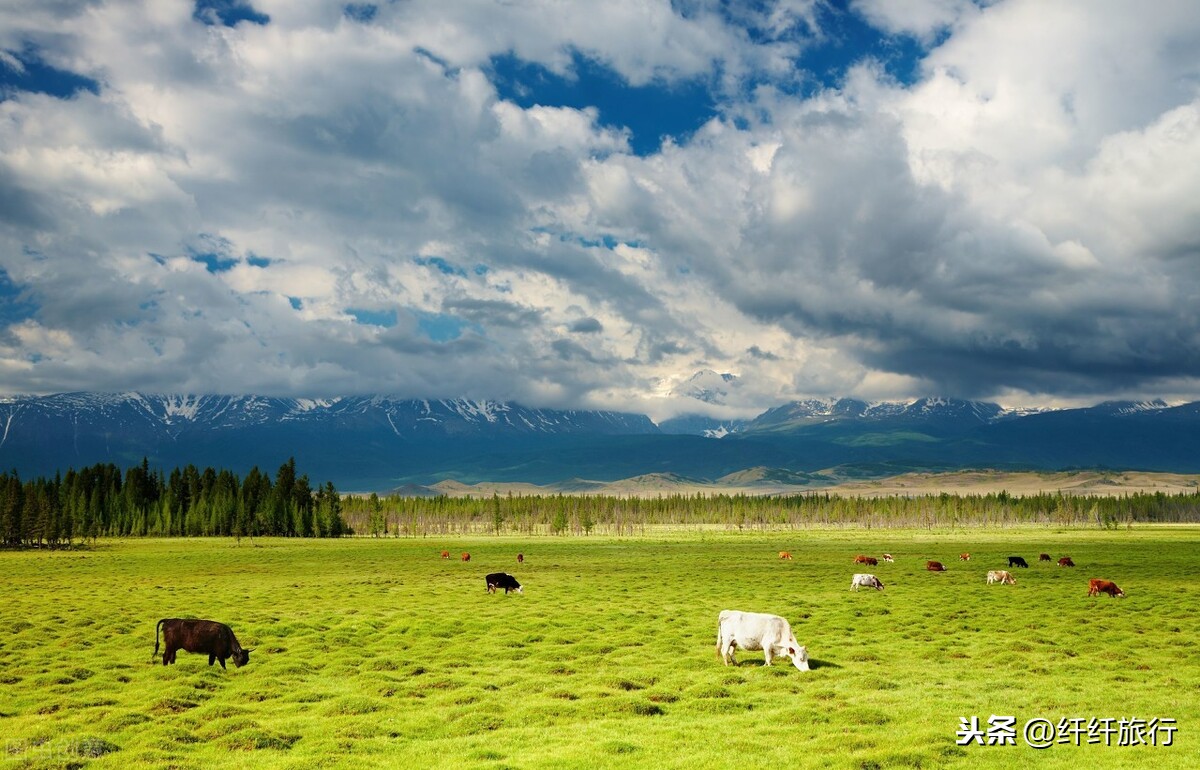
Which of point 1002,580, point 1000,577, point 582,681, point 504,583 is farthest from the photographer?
point 1000,577

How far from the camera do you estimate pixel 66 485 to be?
172375 mm

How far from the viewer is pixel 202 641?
25.0 m

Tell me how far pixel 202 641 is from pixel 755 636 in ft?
62.0

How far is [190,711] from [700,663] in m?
15.3

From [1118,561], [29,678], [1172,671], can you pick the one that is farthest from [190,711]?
[1118,561]

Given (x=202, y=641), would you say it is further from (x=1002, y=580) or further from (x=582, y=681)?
(x=1002, y=580)

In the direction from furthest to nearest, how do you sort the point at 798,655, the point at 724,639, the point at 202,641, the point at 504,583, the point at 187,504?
the point at 187,504, the point at 504,583, the point at 724,639, the point at 202,641, the point at 798,655

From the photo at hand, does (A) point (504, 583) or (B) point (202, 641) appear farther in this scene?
(A) point (504, 583)

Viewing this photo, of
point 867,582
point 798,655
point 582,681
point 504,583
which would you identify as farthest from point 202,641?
point 867,582

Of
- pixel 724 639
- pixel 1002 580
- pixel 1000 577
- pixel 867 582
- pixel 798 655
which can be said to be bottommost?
pixel 1002 580

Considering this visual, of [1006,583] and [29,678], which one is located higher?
[29,678]

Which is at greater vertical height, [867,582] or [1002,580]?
[867,582]

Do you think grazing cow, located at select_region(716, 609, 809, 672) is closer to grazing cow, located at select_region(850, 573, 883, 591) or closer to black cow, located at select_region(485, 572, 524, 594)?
black cow, located at select_region(485, 572, 524, 594)

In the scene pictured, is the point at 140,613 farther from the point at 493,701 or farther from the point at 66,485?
the point at 66,485
